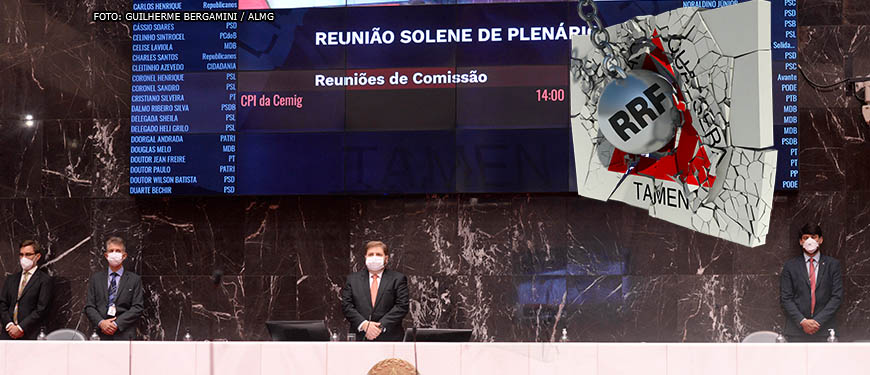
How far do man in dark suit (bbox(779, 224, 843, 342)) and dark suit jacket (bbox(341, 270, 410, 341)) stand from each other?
302cm

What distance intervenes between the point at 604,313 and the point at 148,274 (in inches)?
152

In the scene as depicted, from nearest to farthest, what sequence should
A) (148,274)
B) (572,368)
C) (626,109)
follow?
(626,109), (572,368), (148,274)

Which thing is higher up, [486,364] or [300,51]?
[300,51]

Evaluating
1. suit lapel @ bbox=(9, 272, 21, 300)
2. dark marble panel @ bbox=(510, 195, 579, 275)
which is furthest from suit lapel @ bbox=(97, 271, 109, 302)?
dark marble panel @ bbox=(510, 195, 579, 275)

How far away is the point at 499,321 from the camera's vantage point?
25.8 feet

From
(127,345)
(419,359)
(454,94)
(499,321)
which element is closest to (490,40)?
(454,94)

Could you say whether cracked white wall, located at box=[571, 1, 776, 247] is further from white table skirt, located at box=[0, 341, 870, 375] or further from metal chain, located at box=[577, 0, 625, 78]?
white table skirt, located at box=[0, 341, 870, 375]

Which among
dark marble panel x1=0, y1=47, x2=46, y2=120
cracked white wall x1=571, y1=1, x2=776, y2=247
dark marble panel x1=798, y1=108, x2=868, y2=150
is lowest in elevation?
cracked white wall x1=571, y1=1, x2=776, y2=247

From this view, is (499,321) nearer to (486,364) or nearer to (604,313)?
(604,313)

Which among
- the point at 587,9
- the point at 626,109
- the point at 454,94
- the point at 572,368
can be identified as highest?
the point at 587,9

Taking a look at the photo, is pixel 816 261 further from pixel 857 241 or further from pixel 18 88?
pixel 18 88

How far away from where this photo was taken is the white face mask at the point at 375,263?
7.04 m

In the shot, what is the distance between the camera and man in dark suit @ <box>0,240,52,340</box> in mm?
7781

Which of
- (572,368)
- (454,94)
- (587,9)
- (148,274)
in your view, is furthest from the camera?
(148,274)
